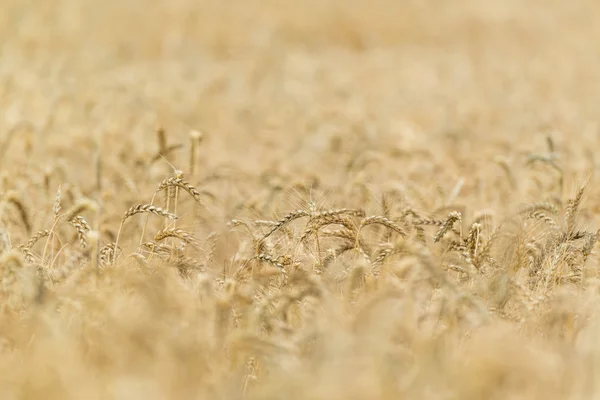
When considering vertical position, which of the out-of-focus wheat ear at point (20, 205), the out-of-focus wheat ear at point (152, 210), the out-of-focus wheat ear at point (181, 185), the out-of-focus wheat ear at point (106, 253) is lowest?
the out-of-focus wheat ear at point (106, 253)

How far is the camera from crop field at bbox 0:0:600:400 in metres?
2.09

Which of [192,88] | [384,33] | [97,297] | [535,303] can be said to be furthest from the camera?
[384,33]

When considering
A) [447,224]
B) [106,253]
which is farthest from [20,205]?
[447,224]

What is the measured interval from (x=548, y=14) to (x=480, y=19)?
159cm

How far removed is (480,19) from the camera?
60.8 feet

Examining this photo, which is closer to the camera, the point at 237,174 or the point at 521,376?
the point at 521,376

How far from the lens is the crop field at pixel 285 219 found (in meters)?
2.09

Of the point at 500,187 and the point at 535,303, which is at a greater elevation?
the point at 500,187

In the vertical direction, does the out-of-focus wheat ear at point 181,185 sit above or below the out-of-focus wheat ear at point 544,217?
above

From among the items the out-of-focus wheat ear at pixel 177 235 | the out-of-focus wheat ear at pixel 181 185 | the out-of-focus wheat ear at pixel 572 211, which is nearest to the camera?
the out-of-focus wheat ear at pixel 177 235

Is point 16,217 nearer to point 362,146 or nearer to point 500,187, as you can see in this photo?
point 500,187

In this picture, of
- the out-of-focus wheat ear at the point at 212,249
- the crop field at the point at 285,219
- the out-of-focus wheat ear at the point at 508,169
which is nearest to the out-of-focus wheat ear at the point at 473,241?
the crop field at the point at 285,219

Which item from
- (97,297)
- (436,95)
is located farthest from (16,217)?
(436,95)

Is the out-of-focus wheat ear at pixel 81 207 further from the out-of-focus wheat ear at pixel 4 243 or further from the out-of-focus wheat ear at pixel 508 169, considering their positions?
the out-of-focus wheat ear at pixel 508 169
